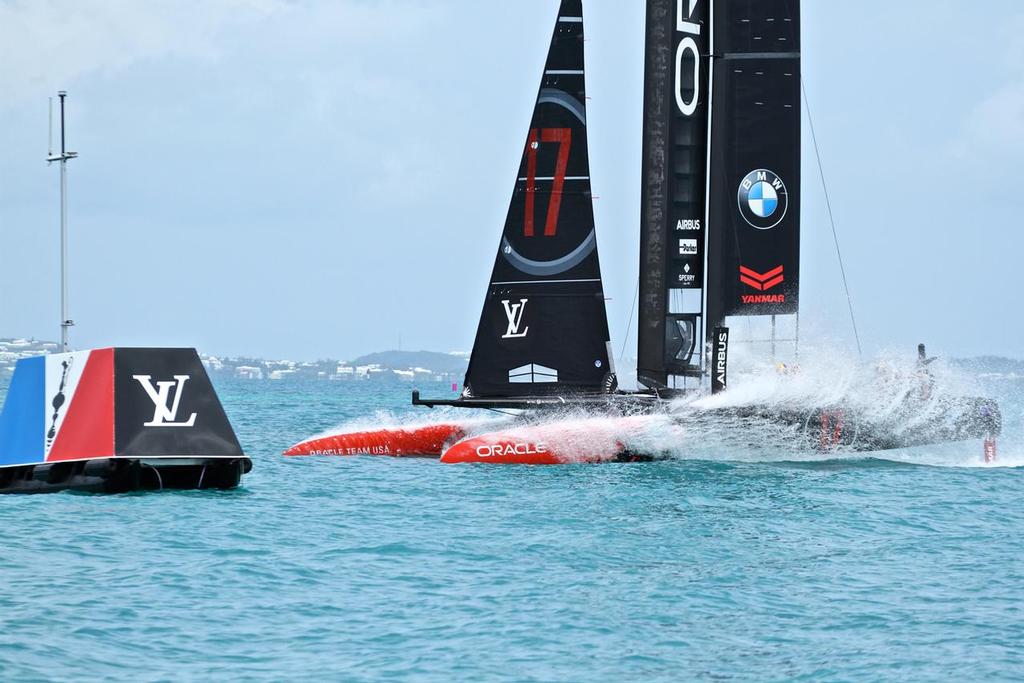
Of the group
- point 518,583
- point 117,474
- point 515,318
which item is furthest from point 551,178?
point 518,583

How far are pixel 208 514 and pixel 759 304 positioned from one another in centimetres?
1165

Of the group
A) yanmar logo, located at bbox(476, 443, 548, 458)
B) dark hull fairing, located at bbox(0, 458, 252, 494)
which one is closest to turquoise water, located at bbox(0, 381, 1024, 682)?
dark hull fairing, located at bbox(0, 458, 252, 494)

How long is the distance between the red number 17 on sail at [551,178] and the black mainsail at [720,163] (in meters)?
1.89

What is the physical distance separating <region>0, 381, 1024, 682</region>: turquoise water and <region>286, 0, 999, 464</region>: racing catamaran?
13.7ft

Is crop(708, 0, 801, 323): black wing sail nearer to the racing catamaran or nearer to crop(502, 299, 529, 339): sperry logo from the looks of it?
the racing catamaran

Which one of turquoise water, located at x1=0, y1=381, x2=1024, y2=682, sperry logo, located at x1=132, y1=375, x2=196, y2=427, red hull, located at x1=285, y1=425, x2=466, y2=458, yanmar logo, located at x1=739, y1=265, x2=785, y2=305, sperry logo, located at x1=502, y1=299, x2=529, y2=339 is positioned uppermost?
yanmar logo, located at x1=739, y1=265, x2=785, y2=305

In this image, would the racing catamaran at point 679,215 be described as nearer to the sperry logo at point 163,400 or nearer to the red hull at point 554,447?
the red hull at point 554,447

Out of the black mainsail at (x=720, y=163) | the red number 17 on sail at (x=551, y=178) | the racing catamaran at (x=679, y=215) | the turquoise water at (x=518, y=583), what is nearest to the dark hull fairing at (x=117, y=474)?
the turquoise water at (x=518, y=583)

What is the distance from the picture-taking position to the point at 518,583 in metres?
12.3

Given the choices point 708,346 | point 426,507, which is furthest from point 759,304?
point 426,507

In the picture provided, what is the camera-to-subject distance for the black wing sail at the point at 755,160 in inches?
920

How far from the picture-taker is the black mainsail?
76.7 ft

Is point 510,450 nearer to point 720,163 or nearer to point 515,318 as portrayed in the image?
point 515,318

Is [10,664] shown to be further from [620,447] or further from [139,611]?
[620,447]
